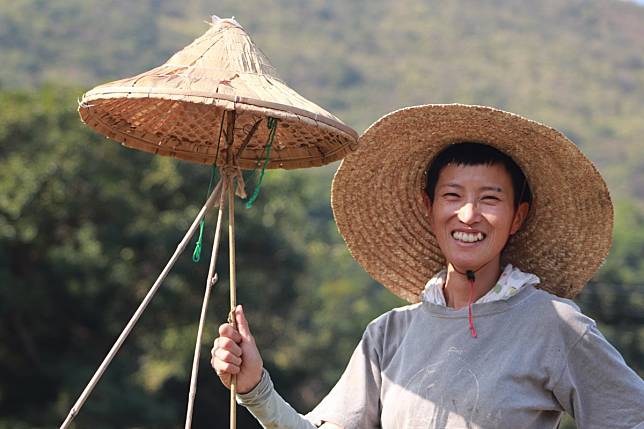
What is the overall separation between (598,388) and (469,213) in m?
0.48

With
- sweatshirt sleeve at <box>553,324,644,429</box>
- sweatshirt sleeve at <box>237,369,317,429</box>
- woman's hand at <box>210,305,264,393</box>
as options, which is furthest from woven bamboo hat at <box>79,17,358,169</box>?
sweatshirt sleeve at <box>553,324,644,429</box>

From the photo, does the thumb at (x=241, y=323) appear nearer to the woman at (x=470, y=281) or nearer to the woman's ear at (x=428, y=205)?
the woman at (x=470, y=281)

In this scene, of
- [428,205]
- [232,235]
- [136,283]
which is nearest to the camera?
[232,235]

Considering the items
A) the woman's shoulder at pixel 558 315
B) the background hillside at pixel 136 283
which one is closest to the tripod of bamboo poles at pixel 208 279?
the woman's shoulder at pixel 558 315

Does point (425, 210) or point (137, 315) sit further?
point (425, 210)

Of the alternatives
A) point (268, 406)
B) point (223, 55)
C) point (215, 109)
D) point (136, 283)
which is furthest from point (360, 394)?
point (136, 283)

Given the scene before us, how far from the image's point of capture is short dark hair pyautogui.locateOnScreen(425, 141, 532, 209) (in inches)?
105

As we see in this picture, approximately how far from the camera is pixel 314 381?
22703 mm

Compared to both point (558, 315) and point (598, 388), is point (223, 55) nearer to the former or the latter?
point (558, 315)

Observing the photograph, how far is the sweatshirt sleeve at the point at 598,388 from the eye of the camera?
238 cm

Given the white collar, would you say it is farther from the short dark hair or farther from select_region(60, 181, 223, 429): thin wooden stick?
select_region(60, 181, 223, 429): thin wooden stick

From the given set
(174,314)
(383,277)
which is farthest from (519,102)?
(383,277)

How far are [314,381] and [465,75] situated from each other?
63.3 meters

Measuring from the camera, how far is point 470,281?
2652 millimetres
